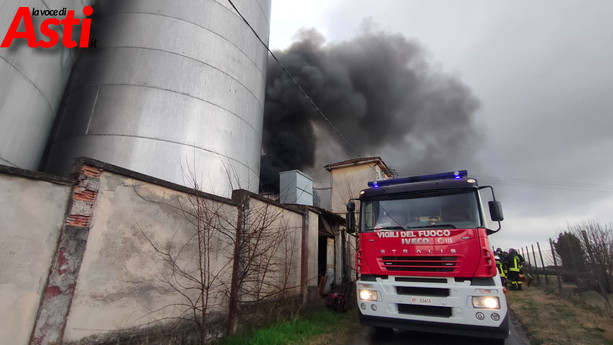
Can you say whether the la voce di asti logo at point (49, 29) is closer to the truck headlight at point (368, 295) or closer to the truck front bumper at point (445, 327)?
the truck headlight at point (368, 295)

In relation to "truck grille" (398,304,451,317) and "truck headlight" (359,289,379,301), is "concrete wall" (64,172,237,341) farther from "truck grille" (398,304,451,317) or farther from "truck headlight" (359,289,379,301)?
"truck grille" (398,304,451,317)

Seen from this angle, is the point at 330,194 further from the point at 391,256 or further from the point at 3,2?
the point at 3,2

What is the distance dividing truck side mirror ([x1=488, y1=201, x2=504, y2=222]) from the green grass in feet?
12.2

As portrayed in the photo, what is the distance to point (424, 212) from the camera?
17.0ft

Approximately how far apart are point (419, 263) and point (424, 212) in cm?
91

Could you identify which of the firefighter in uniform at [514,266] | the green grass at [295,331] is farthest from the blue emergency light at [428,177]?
the firefighter in uniform at [514,266]

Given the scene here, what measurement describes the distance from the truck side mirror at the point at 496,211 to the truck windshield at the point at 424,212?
315 mm

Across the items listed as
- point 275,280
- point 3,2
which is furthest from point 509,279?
point 3,2

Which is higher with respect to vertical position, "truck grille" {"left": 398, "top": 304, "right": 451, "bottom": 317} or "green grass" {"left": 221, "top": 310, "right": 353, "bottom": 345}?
"truck grille" {"left": 398, "top": 304, "right": 451, "bottom": 317}

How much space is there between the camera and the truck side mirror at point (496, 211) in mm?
4984

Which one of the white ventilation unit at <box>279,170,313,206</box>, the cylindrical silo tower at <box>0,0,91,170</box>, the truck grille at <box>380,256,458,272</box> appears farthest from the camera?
the white ventilation unit at <box>279,170,313,206</box>

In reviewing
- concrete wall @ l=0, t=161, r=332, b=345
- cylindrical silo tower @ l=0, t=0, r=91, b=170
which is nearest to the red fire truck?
concrete wall @ l=0, t=161, r=332, b=345

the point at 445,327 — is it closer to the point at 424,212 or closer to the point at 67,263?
the point at 424,212

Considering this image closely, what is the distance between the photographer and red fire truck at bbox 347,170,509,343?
4.27 meters
